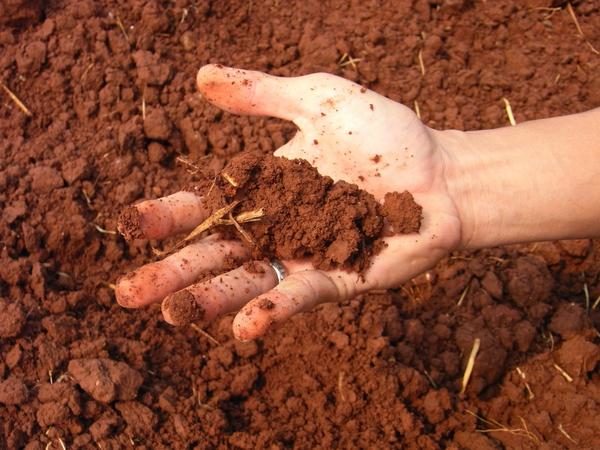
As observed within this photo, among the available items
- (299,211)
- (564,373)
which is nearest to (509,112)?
(564,373)

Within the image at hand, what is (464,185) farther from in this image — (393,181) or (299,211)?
(299,211)

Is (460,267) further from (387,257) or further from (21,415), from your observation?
(21,415)

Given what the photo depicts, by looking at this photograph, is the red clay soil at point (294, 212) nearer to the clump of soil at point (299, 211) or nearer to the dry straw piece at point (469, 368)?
the clump of soil at point (299, 211)

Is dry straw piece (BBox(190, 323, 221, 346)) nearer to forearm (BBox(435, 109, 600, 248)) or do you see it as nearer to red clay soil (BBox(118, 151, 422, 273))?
red clay soil (BBox(118, 151, 422, 273))

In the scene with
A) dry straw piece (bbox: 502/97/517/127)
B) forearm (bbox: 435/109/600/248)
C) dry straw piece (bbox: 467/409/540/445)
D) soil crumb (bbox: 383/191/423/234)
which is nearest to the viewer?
soil crumb (bbox: 383/191/423/234)

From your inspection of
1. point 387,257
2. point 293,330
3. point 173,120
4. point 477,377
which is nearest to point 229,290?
point 387,257

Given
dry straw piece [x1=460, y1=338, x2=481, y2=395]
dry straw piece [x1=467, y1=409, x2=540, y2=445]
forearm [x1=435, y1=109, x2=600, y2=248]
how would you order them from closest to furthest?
forearm [x1=435, y1=109, x2=600, y2=248] < dry straw piece [x1=467, y1=409, x2=540, y2=445] < dry straw piece [x1=460, y1=338, x2=481, y2=395]

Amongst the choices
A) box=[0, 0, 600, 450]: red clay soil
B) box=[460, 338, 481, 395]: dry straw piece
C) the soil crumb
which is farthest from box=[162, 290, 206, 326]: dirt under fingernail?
box=[460, 338, 481, 395]: dry straw piece
